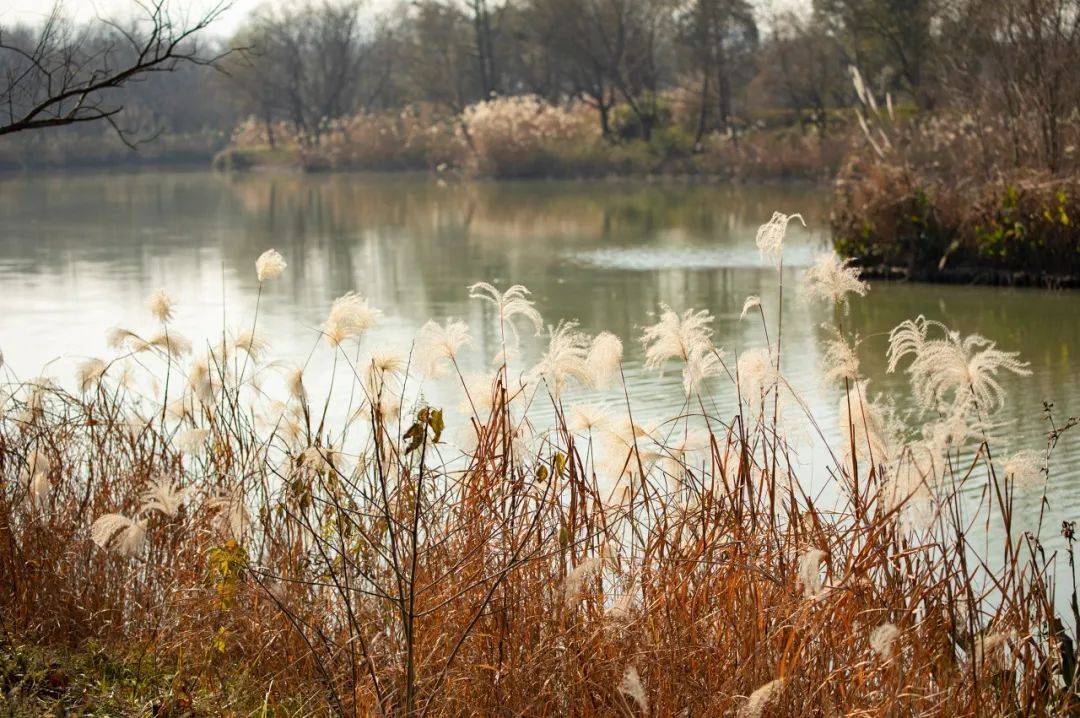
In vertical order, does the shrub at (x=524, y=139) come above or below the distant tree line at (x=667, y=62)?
below

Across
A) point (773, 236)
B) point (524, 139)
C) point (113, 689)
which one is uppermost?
point (524, 139)

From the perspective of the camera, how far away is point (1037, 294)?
11.9m

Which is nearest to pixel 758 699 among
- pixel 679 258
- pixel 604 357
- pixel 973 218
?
pixel 604 357

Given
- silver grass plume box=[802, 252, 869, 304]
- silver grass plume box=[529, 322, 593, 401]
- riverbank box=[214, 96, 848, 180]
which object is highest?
riverbank box=[214, 96, 848, 180]

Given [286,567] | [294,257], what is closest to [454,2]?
[294,257]

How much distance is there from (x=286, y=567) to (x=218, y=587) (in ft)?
1.82

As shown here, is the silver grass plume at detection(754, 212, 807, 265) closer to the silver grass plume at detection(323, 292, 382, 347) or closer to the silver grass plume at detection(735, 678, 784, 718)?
the silver grass plume at detection(323, 292, 382, 347)

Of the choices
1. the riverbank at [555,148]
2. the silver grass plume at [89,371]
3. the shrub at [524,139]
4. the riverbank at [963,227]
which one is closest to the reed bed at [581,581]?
the silver grass plume at [89,371]

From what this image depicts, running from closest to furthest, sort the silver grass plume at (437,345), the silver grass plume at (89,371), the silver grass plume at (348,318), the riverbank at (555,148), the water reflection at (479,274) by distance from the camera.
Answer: the silver grass plume at (437,345) → the silver grass plume at (348,318) → the silver grass plume at (89,371) → the water reflection at (479,274) → the riverbank at (555,148)

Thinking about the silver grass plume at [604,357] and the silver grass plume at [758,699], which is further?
the silver grass plume at [604,357]

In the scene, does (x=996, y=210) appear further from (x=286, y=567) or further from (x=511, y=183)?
(x=511, y=183)

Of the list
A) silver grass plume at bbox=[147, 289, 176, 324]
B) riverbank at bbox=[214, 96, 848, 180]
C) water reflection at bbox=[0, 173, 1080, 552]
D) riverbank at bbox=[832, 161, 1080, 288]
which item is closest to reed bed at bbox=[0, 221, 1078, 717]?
silver grass plume at bbox=[147, 289, 176, 324]

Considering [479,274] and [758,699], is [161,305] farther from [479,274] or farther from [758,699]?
[479,274]

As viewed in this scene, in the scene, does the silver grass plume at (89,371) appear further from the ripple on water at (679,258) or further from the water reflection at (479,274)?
the ripple on water at (679,258)
